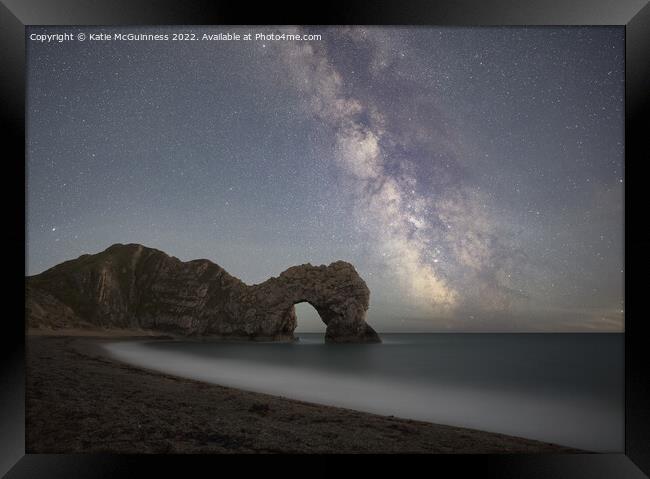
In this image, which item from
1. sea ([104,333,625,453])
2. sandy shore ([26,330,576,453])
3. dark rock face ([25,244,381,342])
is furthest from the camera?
dark rock face ([25,244,381,342])

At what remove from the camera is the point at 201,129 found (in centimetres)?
569

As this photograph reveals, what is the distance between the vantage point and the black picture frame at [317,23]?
4133mm

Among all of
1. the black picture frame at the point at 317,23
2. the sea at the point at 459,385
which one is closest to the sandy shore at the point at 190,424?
the black picture frame at the point at 317,23

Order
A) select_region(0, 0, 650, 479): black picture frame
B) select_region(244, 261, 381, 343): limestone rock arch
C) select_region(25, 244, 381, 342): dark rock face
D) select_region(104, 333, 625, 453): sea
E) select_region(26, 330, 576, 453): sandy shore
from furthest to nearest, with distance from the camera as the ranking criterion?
select_region(244, 261, 381, 343): limestone rock arch, select_region(25, 244, 381, 342): dark rock face, select_region(104, 333, 625, 453): sea, select_region(26, 330, 576, 453): sandy shore, select_region(0, 0, 650, 479): black picture frame

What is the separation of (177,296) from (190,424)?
455 cm

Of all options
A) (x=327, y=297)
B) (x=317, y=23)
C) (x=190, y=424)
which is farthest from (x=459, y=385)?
(x=317, y=23)

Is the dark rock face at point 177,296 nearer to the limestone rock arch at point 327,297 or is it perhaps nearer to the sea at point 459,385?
the limestone rock arch at point 327,297

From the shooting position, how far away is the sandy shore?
4.60 meters

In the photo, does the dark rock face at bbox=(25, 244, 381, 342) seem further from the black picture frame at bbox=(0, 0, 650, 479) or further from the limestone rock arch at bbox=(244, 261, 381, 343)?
the black picture frame at bbox=(0, 0, 650, 479)

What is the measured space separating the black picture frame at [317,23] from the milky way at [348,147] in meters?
0.55

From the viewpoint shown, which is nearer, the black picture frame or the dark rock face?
the black picture frame

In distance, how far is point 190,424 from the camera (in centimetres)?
485

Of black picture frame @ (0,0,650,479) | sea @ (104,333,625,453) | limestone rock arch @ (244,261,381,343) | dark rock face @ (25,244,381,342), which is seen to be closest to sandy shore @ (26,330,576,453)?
black picture frame @ (0,0,650,479)

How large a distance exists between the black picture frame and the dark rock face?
1069mm
